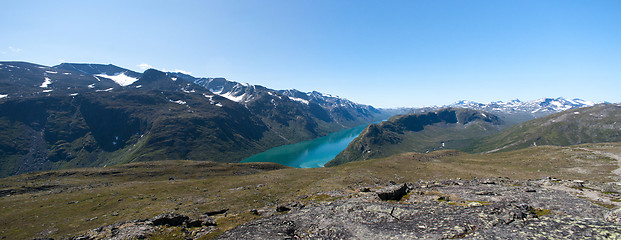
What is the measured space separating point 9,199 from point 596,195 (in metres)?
117

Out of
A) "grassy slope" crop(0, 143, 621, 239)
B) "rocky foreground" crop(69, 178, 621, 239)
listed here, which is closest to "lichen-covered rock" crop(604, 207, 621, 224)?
"rocky foreground" crop(69, 178, 621, 239)

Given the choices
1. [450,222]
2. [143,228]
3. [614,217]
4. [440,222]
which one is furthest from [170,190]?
[614,217]

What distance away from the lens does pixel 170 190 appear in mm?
60812

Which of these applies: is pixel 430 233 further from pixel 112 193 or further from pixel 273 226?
pixel 112 193

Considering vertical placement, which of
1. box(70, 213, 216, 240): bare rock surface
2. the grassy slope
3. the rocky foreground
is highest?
the rocky foreground

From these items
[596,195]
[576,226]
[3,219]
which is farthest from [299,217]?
[3,219]

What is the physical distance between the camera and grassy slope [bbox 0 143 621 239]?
40188 mm

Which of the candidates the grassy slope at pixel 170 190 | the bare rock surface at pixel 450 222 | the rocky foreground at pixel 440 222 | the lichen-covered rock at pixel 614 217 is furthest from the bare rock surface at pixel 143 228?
the lichen-covered rock at pixel 614 217

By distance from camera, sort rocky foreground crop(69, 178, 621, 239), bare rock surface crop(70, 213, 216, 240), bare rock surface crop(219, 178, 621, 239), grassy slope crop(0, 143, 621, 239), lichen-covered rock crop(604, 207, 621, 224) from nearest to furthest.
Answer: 1. bare rock surface crop(219, 178, 621, 239)
2. rocky foreground crop(69, 178, 621, 239)
3. lichen-covered rock crop(604, 207, 621, 224)
4. bare rock surface crop(70, 213, 216, 240)
5. grassy slope crop(0, 143, 621, 239)

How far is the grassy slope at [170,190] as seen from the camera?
4019cm

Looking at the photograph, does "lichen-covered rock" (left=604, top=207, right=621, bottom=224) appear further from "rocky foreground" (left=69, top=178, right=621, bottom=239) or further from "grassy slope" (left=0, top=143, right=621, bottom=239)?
"grassy slope" (left=0, top=143, right=621, bottom=239)

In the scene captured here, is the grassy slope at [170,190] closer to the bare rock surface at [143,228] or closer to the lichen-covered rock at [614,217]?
the bare rock surface at [143,228]

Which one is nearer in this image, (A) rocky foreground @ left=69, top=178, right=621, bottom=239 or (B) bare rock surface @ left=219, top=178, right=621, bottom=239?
(B) bare rock surface @ left=219, top=178, right=621, bottom=239

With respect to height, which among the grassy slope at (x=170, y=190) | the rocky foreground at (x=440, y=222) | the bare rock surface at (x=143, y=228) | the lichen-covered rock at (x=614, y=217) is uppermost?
the lichen-covered rock at (x=614, y=217)
